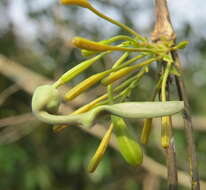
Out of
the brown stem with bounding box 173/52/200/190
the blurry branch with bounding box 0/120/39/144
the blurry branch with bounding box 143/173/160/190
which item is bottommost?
the blurry branch with bounding box 143/173/160/190

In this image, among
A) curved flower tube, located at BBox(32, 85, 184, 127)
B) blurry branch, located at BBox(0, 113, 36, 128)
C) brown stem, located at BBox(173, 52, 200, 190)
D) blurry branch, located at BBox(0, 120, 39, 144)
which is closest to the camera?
curved flower tube, located at BBox(32, 85, 184, 127)

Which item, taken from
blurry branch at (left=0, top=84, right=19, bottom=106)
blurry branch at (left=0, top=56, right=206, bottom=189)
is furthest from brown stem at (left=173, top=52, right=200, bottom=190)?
blurry branch at (left=0, top=84, right=19, bottom=106)

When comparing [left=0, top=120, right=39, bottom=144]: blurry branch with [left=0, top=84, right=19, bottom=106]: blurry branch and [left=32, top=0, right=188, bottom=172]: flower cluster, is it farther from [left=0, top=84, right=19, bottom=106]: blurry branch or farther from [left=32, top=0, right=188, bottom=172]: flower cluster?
[left=32, top=0, right=188, bottom=172]: flower cluster

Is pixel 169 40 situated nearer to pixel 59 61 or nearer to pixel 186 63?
pixel 59 61

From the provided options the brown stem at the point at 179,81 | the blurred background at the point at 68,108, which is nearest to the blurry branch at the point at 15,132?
the blurred background at the point at 68,108

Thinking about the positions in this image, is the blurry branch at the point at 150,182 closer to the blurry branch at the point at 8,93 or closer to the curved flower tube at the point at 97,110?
the blurry branch at the point at 8,93

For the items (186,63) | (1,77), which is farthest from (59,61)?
(186,63)

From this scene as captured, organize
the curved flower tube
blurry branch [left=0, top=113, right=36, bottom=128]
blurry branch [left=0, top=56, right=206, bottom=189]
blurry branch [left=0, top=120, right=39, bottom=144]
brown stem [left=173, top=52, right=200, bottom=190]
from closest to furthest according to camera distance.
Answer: the curved flower tube → brown stem [left=173, top=52, right=200, bottom=190] → blurry branch [left=0, top=113, right=36, bottom=128] → blurry branch [left=0, top=56, right=206, bottom=189] → blurry branch [left=0, top=120, right=39, bottom=144]
